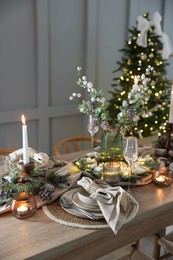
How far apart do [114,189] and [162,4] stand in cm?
359

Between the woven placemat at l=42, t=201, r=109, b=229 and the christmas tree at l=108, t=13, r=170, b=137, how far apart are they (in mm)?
2291

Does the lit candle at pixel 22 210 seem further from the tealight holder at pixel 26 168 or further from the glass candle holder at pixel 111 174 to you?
the glass candle holder at pixel 111 174

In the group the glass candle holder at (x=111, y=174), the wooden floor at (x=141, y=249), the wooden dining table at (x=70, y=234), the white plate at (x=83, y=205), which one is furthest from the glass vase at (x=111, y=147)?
the wooden floor at (x=141, y=249)

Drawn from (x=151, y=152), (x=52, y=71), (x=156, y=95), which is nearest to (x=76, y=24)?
(x=52, y=71)

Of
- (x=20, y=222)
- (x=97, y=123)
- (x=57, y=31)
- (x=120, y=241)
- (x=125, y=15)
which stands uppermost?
(x=125, y=15)

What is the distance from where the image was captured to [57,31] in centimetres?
340

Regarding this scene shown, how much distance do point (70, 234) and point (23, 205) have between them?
246 mm

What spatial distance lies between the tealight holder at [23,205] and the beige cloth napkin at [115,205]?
0.80 ft

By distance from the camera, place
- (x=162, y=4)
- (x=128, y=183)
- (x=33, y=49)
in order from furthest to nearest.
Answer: (x=162, y=4) → (x=33, y=49) → (x=128, y=183)

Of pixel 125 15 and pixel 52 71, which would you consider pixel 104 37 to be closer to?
pixel 125 15

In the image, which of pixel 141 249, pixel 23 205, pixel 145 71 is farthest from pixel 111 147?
pixel 145 71

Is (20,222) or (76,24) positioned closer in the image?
(20,222)

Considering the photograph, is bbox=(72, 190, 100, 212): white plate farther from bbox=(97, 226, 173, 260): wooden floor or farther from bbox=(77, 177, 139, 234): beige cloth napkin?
bbox=(97, 226, 173, 260): wooden floor

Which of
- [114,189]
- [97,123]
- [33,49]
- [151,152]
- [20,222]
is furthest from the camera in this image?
[33,49]
